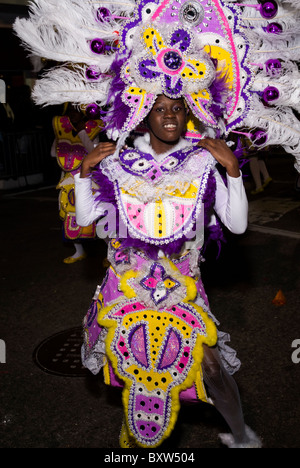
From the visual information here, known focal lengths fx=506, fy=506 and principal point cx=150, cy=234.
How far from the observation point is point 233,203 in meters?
2.47

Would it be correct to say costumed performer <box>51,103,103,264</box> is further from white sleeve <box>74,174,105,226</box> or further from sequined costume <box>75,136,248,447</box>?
sequined costume <box>75,136,248,447</box>

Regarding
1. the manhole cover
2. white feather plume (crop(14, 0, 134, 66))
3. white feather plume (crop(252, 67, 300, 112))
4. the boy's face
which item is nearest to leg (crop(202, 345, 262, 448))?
the boy's face

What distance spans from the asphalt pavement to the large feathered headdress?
1600 mm

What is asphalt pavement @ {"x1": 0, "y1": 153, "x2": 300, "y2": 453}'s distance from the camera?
10.3 feet

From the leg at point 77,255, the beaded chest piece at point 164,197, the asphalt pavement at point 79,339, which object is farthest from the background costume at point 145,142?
the leg at point 77,255

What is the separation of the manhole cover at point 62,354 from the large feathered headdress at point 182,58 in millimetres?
1967

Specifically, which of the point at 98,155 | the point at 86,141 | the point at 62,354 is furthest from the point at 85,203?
the point at 86,141

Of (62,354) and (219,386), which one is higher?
(219,386)

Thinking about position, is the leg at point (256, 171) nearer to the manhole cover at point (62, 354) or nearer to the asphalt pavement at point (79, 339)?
the asphalt pavement at point (79, 339)

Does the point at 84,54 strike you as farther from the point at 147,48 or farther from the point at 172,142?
the point at 172,142

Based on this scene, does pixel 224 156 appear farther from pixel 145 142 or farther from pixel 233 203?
pixel 145 142

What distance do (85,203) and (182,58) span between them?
889 millimetres
